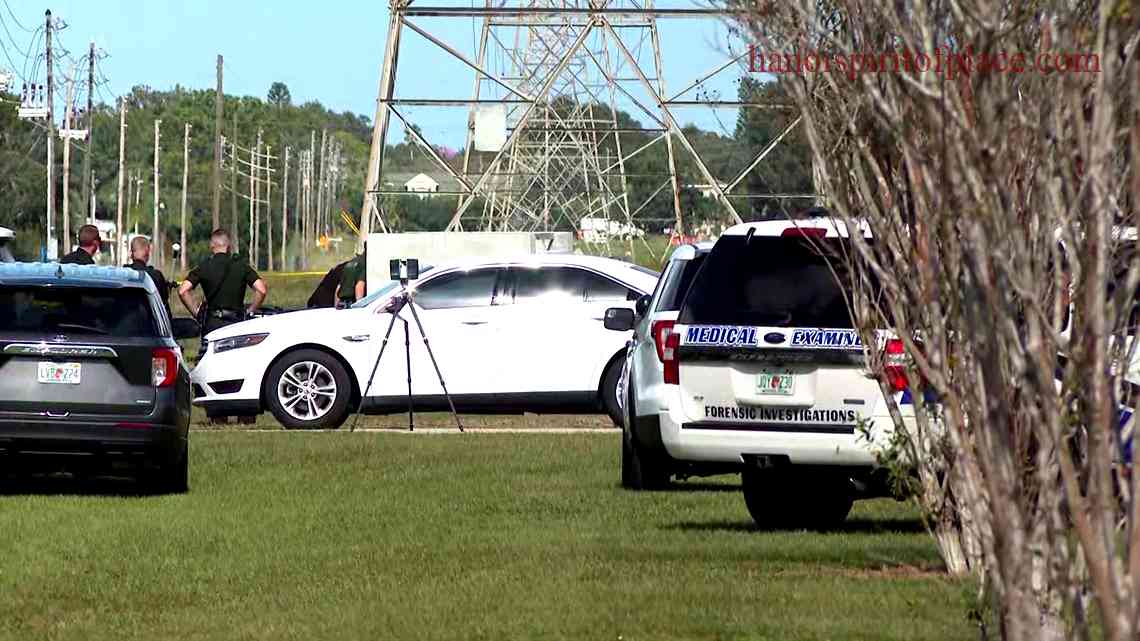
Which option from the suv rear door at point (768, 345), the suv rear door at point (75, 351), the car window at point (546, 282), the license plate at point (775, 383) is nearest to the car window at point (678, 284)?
the suv rear door at point (768, 345)

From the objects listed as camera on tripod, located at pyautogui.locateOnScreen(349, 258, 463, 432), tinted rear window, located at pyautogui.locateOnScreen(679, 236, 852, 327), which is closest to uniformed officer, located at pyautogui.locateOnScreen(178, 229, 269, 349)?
camera on tripod, located at pyautogui.locateOnScreen(349, 258, 463, 432)

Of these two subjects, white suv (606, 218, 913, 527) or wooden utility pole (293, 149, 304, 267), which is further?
wooden utility pole (293, 149, 304, 267)

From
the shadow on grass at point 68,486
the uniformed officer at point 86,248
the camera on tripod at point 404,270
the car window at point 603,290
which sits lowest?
the shadow on grass at point 68,486

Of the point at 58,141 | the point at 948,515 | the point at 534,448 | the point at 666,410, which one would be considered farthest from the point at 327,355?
the point at 58,141

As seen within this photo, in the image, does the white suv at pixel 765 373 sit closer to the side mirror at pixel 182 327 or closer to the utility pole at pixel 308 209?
the side mirror at pixel 182 327

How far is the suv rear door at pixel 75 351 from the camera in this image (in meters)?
15.0

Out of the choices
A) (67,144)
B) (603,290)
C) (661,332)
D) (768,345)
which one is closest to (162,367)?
(661,332)

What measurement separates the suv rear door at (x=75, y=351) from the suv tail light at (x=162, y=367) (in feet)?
0.10

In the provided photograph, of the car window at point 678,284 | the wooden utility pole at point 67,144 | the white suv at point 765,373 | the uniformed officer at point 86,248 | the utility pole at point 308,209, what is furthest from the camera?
the utility pole at point 308,209

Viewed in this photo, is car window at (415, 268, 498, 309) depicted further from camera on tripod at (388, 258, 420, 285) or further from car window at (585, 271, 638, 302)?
car window at (585, 271, 638, 302)

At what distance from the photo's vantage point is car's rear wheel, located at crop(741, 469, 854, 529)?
13.4 m

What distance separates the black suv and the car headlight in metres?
6.42

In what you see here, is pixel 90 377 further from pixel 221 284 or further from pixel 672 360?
pixel 221 284

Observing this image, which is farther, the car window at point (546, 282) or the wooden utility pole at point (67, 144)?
the wooden utility pole at point (67, 144)
